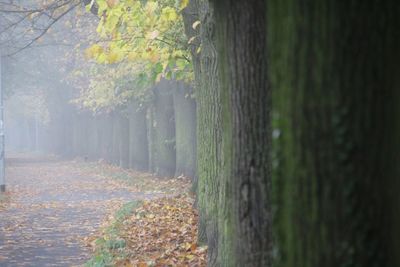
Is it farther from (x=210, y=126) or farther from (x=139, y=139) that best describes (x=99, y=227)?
(x=139, y=139)

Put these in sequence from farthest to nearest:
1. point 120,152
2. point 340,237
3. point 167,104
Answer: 1. point 120,152
2. point 167,104
3. point 340,237

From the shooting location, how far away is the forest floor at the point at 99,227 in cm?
1098

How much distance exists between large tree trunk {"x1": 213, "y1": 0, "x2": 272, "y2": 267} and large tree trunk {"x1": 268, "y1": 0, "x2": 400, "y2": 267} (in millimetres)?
1424

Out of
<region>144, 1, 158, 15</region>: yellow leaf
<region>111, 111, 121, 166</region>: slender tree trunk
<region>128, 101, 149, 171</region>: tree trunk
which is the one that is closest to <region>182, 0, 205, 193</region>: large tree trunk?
<region>144, 1, 158, 15</region>: yellow leaf

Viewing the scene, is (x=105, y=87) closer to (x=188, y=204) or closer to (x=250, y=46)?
(x=188, y=204)

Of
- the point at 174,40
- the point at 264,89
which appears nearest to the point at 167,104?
the point at 174,40

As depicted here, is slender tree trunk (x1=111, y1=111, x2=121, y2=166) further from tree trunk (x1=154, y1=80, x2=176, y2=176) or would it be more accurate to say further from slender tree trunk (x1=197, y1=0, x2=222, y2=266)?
slender tree trunk (x1=197, y1=0, x2=222, y2=266)

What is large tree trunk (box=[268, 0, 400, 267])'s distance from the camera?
2.89m

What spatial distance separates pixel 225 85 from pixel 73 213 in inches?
595

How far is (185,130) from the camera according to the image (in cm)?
2745

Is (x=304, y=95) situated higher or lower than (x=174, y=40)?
lower

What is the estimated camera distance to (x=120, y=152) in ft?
133

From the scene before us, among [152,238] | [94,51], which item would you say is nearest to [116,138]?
[152,238]

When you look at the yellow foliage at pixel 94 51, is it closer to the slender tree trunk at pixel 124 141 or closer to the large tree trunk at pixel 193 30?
the large tree trunk at pixel 193 30
